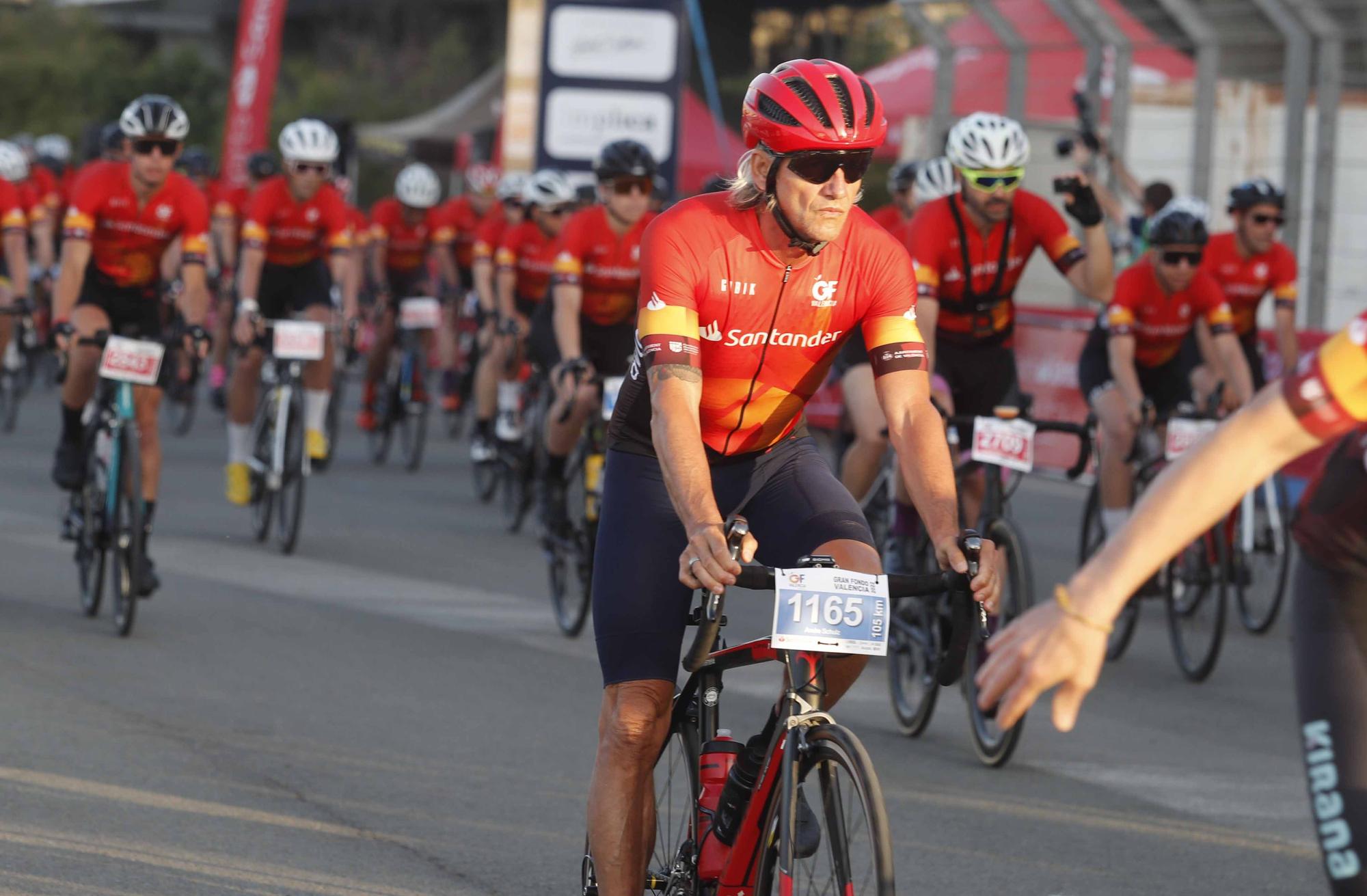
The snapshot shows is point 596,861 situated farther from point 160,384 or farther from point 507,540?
point 507,540

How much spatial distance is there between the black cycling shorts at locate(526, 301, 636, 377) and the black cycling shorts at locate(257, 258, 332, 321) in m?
1.85

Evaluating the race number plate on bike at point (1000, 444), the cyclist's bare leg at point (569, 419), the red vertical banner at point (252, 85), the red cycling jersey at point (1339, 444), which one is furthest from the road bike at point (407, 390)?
the red cycling jersey at point (1339, 444)

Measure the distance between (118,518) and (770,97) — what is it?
5482 mm

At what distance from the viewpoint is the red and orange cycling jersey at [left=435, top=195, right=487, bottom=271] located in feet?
62.3

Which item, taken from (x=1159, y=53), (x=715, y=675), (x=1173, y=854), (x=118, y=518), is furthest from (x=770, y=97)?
(x=1159, y=53)

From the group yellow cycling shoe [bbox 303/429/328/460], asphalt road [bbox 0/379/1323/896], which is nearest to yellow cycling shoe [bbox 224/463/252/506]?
yellow cycling shoe [bbox 303/429/328/460]

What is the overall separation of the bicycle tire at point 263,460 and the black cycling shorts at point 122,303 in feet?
7.04

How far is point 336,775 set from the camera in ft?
21.9

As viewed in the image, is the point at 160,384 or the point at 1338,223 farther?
the point at 1338,223

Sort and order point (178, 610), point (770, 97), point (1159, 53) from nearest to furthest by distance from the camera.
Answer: point (770, 97), point (178, 610), point (1159, 53)

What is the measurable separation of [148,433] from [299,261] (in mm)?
3714

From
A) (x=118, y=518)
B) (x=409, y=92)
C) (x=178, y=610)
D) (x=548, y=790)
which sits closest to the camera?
(x=548, y=790)

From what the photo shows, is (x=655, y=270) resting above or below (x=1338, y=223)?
below

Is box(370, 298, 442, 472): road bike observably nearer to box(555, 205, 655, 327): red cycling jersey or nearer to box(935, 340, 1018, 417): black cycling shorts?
box(555, 205, 655, 327): red cycling jersey
